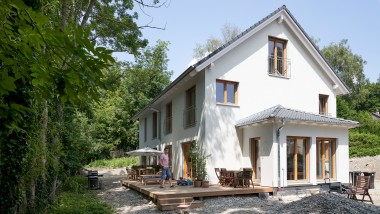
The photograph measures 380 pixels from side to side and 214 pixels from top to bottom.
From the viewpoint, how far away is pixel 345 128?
15.7m

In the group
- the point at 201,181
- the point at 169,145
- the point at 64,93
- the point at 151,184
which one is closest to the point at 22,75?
the point at 64,93

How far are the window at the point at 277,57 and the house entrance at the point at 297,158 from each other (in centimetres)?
393

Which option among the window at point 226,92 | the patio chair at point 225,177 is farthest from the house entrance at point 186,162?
the patio chair at point 225,177

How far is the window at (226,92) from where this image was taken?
1580 centimetres

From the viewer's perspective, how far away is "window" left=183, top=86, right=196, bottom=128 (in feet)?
56.3

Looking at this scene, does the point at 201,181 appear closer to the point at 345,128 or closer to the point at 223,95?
the point at 223,95

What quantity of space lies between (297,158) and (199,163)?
13.8ft

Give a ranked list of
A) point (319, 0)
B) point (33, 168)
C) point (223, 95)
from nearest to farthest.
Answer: point (33, 168) → point (319, 0) → point (223, 95)

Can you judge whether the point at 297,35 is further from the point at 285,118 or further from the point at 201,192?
the point at 201,192

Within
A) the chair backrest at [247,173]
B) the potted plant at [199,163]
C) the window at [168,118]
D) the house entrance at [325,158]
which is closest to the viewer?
the chair backrest at [247,173]

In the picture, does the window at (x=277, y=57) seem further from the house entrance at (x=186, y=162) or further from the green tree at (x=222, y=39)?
the green tree at (x=222, y=39)

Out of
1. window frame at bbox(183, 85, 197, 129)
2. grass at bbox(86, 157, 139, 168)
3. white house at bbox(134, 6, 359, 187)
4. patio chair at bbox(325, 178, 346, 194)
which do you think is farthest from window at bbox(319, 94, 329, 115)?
grass at bbox(86, 157, 139, 168)

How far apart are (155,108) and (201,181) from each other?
11.0 meters

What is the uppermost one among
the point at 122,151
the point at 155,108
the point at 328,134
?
the point at 155,108
